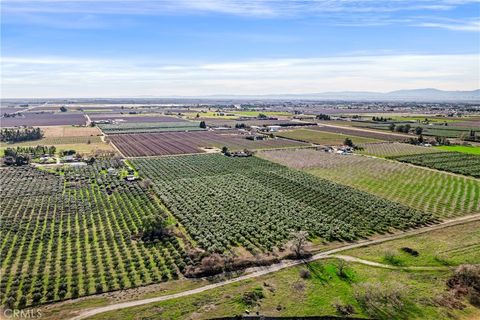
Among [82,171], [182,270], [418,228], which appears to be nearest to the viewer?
[182,270]

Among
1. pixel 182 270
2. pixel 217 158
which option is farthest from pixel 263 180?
pixel 182 270

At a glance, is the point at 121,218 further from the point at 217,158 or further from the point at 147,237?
the point at 217,158

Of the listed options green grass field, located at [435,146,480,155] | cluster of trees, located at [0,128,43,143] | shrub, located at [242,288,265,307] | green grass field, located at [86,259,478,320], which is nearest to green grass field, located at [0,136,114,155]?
cluster of trees, located at [0,128,43,143]

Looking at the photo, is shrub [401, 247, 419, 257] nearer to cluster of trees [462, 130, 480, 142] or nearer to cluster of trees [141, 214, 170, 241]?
cluster of trees [141, 214, 170, 241]

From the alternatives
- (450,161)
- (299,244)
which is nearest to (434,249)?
(299,244)

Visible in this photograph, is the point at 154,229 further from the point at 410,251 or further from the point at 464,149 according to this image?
the point at 464,149

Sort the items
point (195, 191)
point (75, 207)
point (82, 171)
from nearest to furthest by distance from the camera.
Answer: point (75, 207)
point (195, 191)
point (82, 171)
